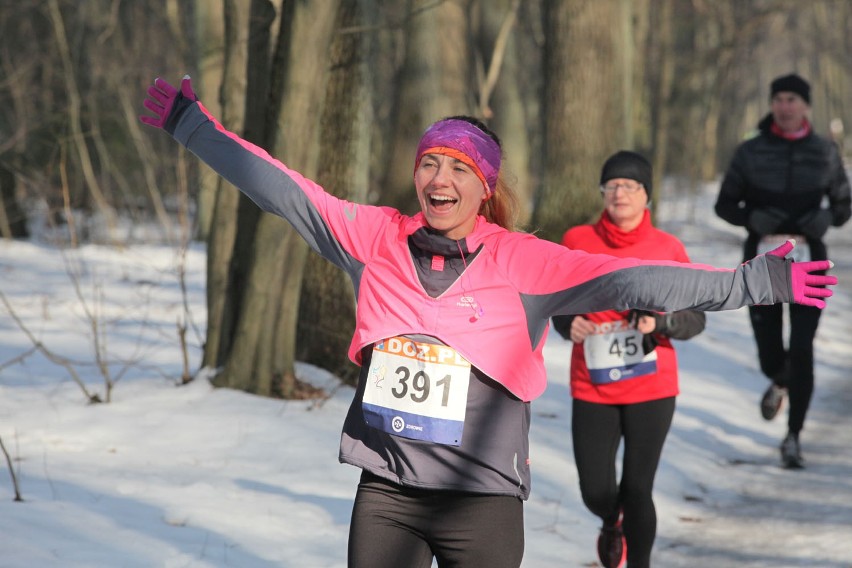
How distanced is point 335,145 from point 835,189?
3.46 metres

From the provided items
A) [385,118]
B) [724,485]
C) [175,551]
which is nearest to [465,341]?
[175,551]

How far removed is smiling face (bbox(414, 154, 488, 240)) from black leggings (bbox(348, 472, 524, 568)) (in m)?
0.73

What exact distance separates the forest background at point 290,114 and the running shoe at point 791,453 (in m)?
3.05

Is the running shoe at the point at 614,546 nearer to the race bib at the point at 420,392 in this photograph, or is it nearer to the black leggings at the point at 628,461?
the black leggings at the point at 628,461

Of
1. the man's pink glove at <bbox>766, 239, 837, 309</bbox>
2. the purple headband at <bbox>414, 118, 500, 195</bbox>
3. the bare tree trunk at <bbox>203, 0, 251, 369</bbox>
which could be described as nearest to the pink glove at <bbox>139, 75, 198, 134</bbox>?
the purple headband at <bbox>414, 118, 500, 195</bbox>

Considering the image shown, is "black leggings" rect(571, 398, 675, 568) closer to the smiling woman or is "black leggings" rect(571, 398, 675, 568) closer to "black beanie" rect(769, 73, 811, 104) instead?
the smiling woman

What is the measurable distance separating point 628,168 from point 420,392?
2.23m

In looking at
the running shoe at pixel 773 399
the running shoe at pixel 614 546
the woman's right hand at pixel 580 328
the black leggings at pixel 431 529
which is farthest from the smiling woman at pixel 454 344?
the running shoe at pixel 773 399

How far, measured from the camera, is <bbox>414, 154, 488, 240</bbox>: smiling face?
3137 mm

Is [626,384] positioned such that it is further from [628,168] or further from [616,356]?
[628,168]

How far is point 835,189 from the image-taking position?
24.7 feet

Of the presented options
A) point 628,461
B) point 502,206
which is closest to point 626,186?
point 628,461

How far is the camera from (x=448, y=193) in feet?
10.3

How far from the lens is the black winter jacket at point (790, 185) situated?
24.5 feet
